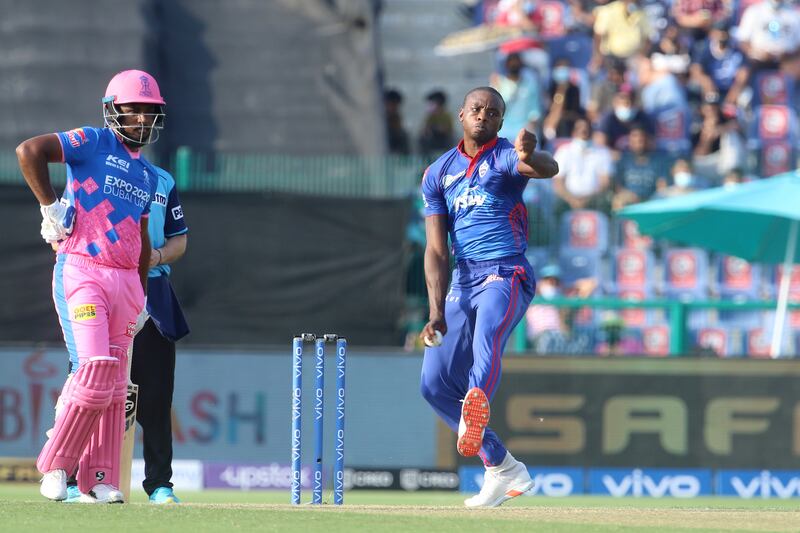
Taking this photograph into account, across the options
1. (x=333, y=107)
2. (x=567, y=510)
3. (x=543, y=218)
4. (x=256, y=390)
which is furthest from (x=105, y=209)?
(x=333, y=107)

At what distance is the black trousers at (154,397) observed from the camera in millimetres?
9523

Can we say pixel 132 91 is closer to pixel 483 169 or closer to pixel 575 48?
pixel 483 169

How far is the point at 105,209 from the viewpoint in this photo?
8055 millimetres

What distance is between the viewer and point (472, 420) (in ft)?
27.5

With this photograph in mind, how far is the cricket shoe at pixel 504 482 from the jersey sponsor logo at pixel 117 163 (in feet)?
8.68

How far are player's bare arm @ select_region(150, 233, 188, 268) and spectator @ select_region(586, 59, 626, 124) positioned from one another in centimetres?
1074

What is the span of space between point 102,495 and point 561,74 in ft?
41.9

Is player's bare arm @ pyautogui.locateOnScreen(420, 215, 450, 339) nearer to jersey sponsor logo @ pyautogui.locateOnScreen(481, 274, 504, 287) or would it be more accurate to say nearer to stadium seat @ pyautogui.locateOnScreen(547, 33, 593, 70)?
jersey sponsor logo @ pyautogui.locateOnScreen(481, 274, 504, 287)

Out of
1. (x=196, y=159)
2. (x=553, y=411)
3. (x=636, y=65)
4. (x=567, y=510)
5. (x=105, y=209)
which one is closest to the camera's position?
(x=105, y=209)

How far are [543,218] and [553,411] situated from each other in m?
3.05

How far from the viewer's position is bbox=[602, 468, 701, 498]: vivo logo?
14.4 metres

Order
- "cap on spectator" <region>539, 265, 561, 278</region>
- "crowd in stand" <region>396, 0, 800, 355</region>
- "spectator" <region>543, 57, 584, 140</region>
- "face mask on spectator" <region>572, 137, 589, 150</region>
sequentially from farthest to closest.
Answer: "spectator" <region>543, 57, 584, 140</region>, "face mask on spectator" <region>572, 137, 589, 150</region>, "crowd in stand" <region>396, 0, 800, 355</region>, "cap on spectator" <region>539, 265, 561, 278</region>

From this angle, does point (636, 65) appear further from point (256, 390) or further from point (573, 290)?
point (256, 390)

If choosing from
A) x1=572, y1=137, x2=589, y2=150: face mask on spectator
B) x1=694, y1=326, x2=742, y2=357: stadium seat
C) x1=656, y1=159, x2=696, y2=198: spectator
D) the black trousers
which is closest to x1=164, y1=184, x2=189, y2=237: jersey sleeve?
the black trousers
